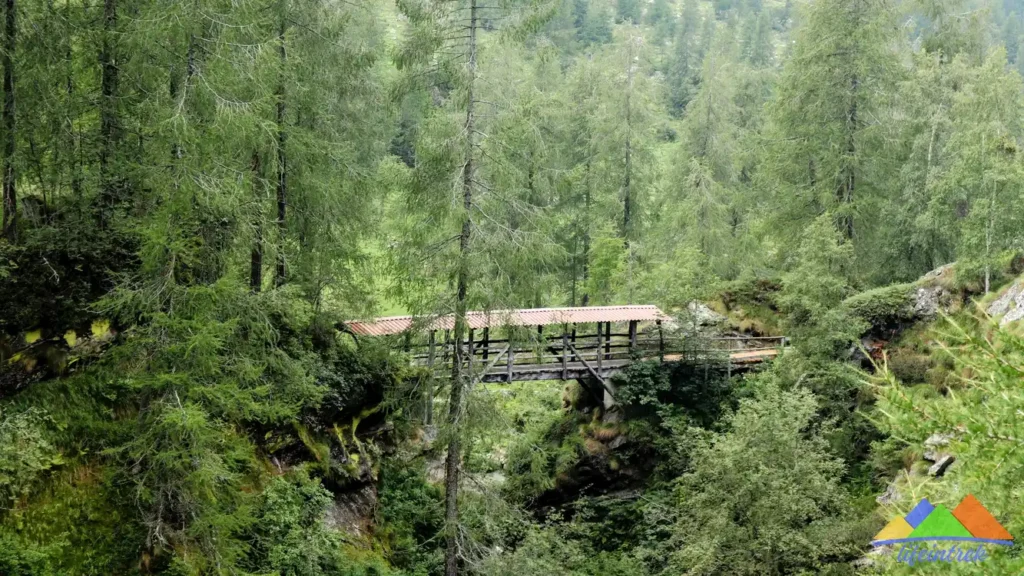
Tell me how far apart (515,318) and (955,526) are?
12.5m

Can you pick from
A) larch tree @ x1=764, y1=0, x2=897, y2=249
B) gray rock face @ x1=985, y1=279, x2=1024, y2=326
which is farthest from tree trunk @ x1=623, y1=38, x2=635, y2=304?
gray rock face @ x1=985, y1=279, x2=1024, y2=326

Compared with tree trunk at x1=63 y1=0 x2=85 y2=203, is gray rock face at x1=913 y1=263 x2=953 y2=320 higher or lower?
lower

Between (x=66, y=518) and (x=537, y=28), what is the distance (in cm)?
960

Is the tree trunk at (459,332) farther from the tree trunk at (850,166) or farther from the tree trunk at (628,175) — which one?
the tree trunk at (628,175)

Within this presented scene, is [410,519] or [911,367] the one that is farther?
[911,367]

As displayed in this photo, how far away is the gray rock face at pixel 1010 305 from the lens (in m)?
15.4

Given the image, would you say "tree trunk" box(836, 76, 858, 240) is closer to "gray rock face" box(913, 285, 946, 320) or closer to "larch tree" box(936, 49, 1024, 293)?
"larch tree" box(936, 49, 1024, 293)

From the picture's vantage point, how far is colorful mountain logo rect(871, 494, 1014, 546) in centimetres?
448

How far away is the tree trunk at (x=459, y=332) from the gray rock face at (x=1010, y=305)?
32.3 ft

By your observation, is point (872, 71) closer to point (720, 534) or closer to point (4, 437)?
point (720, 534)

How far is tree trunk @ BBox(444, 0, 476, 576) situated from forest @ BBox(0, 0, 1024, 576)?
5 centimetres

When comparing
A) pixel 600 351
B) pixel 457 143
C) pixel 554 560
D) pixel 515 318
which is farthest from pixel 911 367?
pixel 457 143

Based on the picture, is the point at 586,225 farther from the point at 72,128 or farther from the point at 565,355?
the point at 72,128

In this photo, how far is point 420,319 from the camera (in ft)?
43.3
